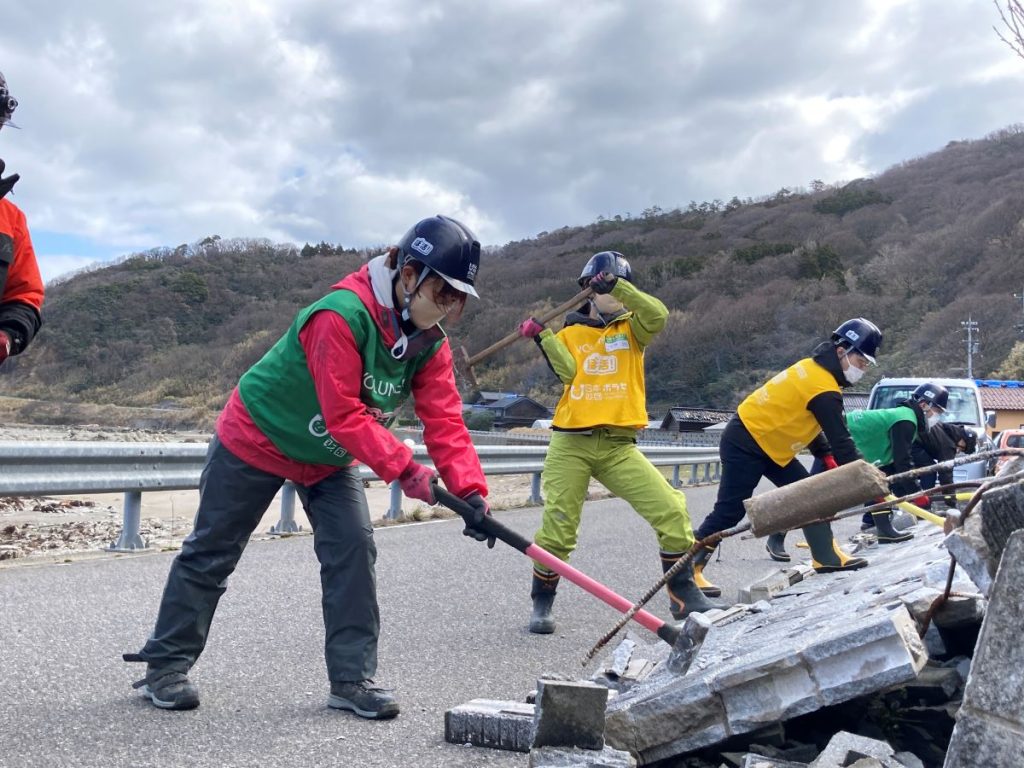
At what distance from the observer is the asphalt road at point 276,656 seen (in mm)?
2924

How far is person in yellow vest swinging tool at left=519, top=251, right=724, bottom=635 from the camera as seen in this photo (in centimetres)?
520

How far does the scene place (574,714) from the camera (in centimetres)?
247

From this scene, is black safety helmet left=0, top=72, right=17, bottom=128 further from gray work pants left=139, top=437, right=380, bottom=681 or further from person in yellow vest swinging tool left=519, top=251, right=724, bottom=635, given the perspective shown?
person in yellow vest swinging tool left=519, top=251, right=724, bottom=635

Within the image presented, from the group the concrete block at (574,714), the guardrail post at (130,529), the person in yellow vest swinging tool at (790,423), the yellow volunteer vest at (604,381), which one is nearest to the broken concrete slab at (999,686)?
the concrete block at (574,714)

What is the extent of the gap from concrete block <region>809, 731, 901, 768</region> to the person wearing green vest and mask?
145 cm

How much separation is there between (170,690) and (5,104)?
1960 millimetres

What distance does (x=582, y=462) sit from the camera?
5438 mm

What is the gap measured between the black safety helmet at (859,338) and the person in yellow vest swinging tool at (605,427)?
126 cm

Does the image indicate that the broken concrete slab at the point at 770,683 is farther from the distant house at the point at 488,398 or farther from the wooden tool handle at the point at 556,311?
the distant house at the point at 488,398

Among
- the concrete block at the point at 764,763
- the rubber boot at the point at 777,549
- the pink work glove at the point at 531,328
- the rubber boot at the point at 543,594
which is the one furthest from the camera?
the rubber boot at the point at 777,549

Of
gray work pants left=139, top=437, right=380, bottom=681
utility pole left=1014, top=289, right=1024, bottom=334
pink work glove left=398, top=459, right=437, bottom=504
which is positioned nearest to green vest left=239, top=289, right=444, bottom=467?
gray work pants left=139, top=437, right=380, bottom=681

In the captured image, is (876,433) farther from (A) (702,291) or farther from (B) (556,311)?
(A) (702,291)

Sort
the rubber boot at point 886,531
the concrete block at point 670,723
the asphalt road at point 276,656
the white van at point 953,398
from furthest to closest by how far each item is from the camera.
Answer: the white van at point 953,398 < the rubber boot at point 886,531 < the asphalt road at point 276,656 < the concrete block at point 670,723

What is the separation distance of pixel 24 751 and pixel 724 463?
4541 mm
